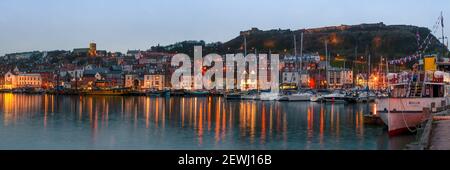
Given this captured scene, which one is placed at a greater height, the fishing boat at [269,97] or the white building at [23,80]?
the white building at [23,80]

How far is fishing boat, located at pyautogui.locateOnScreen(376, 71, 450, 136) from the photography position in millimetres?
24984

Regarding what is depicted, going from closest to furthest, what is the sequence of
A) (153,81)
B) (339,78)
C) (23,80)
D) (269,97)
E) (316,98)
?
1. (316,98)
2. (269,97)
3. (339,78)
4. (153,81)
5. (23,80)

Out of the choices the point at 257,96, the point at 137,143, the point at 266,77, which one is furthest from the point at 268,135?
the point at 266,77

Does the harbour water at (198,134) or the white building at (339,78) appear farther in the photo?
the white building at (339,78)

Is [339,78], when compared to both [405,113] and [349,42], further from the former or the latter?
[405,113]

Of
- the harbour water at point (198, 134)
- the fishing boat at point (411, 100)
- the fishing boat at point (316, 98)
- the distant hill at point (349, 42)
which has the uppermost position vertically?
the distant hill at point (349, 42)

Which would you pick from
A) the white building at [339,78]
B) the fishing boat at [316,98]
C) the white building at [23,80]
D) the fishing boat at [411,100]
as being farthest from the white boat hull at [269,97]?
the white building at [23,80]

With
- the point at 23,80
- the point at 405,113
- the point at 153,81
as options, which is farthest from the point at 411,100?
the point at 23,80

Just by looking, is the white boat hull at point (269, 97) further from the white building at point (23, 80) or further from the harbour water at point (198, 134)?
the white building at point (23, 80)

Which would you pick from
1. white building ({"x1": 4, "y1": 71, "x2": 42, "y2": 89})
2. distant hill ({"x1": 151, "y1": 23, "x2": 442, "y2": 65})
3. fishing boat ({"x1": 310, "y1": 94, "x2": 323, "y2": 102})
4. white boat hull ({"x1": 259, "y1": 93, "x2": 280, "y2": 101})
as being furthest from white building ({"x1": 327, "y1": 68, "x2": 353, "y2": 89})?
white building ({"x1": 4, "y1": 71, "x2": 42, "y2": 89})

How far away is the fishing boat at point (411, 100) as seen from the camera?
24984mm

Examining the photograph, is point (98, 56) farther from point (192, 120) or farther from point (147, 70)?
point (192, 120)

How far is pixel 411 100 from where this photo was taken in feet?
83.0
